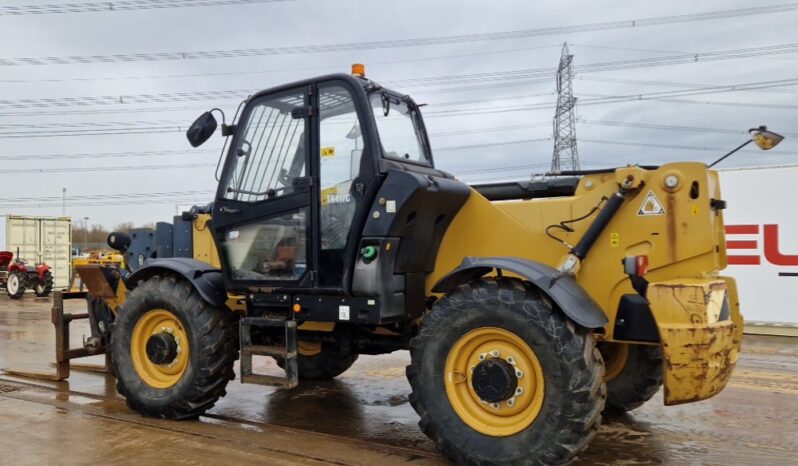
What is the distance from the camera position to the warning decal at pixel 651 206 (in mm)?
4355

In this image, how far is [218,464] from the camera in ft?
14.3

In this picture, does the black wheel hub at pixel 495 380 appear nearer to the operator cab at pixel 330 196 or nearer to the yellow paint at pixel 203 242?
the operator cab at pixel 330 196

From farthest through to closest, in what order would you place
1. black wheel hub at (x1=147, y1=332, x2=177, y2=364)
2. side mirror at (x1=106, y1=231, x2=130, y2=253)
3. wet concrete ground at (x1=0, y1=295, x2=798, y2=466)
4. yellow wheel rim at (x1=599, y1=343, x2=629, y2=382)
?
side mirror at (x1=106, y1=231, x2=130, y2=253) < black wheel hub at (x1=147, y1=332, x2=177, y2=364) < yellow wheel rim at (x1=599, y1=343, x2=629, y2=382) < wet concrete ground at (x1=0, y1=295, x2=798, y2=466)

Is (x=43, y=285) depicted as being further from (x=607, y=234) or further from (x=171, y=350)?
(x=607, y=234)

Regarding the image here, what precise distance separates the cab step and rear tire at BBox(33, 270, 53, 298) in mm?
19872

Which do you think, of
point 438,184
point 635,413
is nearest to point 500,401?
point 438,184

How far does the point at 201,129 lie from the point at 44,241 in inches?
902

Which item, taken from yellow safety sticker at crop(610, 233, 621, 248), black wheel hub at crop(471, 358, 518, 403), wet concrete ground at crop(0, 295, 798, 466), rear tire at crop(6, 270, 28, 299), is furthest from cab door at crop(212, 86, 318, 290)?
rear tire at crop(6, 270, 28, 299)

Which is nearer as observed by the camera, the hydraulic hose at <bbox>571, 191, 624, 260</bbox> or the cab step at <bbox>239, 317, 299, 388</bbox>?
the hydraulic hose at <bbox>571, 191, 624, 260</bbox>

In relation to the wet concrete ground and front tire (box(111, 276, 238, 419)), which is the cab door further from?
the wet concrete ground

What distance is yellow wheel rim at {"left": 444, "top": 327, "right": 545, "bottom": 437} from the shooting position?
405 cm

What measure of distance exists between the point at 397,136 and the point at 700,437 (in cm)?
326

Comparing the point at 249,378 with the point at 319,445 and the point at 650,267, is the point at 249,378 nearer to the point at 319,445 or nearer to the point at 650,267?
the point at 319,445

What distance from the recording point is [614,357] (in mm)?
5371
